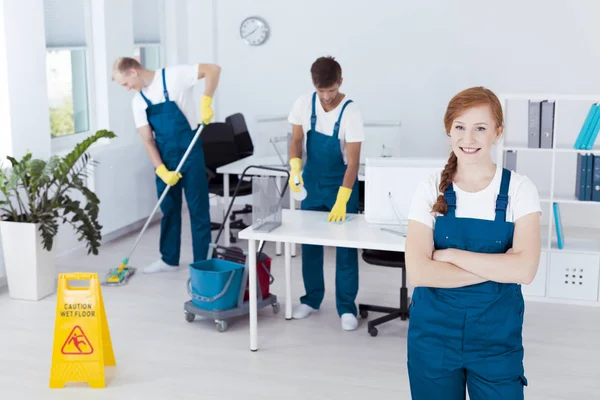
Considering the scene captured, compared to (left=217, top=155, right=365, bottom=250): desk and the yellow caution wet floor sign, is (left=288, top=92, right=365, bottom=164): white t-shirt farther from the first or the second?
the yellow caution wet floor sign

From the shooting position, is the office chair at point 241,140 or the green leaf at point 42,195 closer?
the green leaf at point 42,195

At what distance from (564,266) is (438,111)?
7.88 feet

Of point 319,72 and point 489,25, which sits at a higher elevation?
point 489,25

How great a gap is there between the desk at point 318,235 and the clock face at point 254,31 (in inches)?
131

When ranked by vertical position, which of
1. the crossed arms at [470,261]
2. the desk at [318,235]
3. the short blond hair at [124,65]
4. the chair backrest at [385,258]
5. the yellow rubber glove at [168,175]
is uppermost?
the short blond hair at [124,65]

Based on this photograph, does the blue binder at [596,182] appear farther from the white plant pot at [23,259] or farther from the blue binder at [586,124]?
the white plant pot at [23,259]

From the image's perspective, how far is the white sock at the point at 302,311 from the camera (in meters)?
4.45

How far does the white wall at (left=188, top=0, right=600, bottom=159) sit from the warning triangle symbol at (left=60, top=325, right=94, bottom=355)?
402 centimetres

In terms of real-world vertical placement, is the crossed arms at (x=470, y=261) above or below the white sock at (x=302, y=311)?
above

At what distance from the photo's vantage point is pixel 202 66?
5.21 metres

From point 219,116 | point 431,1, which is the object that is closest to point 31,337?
point 219,116

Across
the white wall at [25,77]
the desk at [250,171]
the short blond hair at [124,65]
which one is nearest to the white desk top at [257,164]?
the desk at [250,171]

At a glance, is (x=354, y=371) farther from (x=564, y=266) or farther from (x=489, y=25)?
(x=489, y=25)

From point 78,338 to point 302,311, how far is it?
1383 mm
